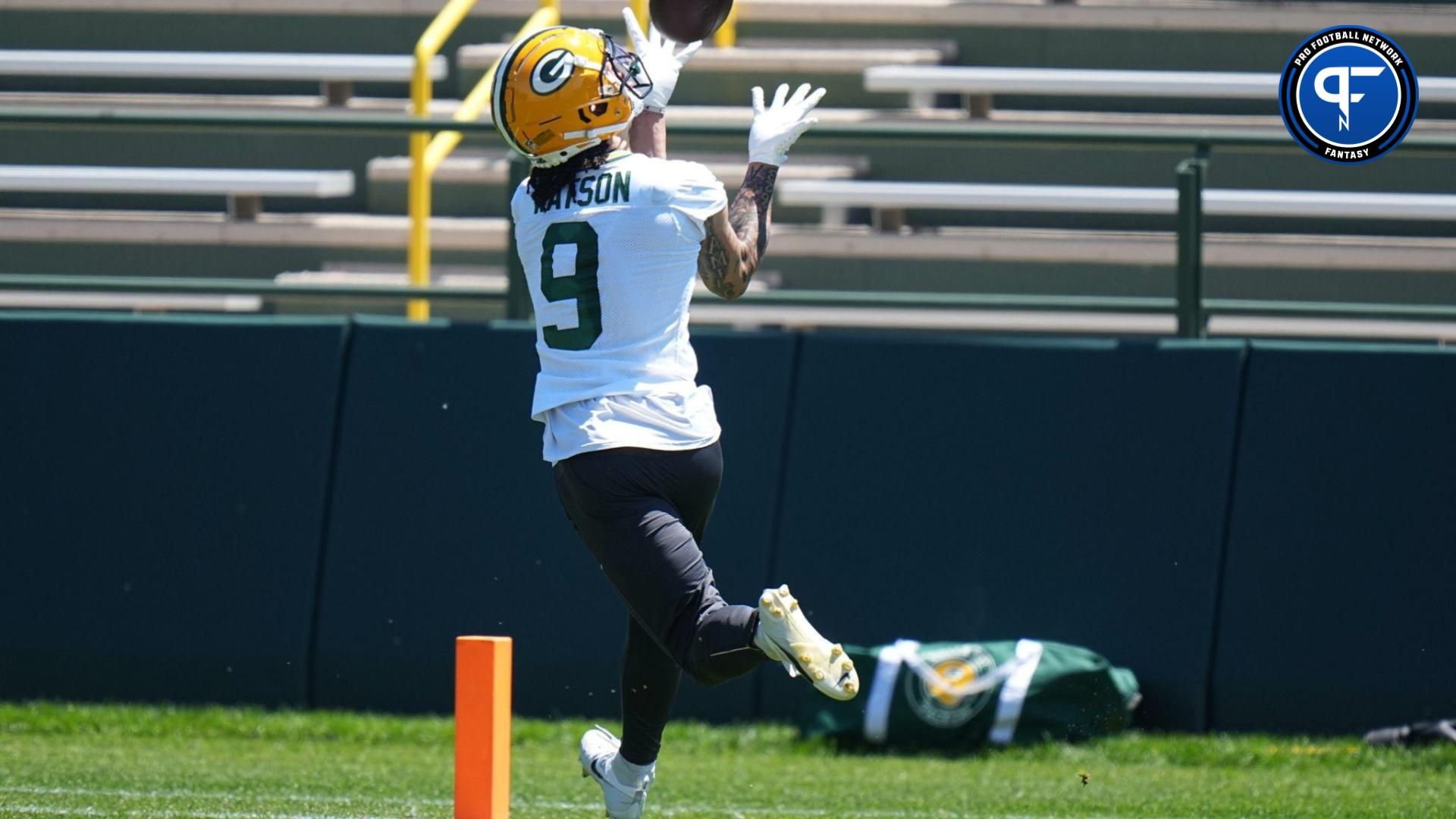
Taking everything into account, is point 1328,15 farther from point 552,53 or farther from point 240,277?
point 552,53

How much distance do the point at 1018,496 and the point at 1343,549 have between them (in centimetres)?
123

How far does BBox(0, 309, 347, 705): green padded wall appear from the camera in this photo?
7797 millimetres

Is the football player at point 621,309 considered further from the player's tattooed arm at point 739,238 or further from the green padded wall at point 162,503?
the green padded wall at point 162,503

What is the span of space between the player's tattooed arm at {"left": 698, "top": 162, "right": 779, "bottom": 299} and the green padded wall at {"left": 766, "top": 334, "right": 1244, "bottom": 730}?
9.48ft

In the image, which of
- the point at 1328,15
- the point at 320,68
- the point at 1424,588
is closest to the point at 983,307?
the point at 1424,588

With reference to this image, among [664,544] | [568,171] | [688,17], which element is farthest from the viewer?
[688,17]

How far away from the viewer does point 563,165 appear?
466cm

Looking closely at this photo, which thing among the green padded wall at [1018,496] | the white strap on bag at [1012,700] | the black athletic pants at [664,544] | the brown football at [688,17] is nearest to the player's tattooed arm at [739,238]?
the black athletic pants at [664,544]

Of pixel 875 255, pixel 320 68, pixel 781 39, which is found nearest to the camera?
pixel 875 255

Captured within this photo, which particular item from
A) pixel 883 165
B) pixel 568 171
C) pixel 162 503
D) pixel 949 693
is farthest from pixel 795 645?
pixel 883 165

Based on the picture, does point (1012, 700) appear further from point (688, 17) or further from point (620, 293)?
point (620, 293)

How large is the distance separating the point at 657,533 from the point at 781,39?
8862mm

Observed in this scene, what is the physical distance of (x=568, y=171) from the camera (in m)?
4.66

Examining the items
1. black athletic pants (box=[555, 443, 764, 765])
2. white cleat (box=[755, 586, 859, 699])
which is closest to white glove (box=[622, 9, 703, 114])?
black athletic pants (box=[555, 443, 764, 765])
